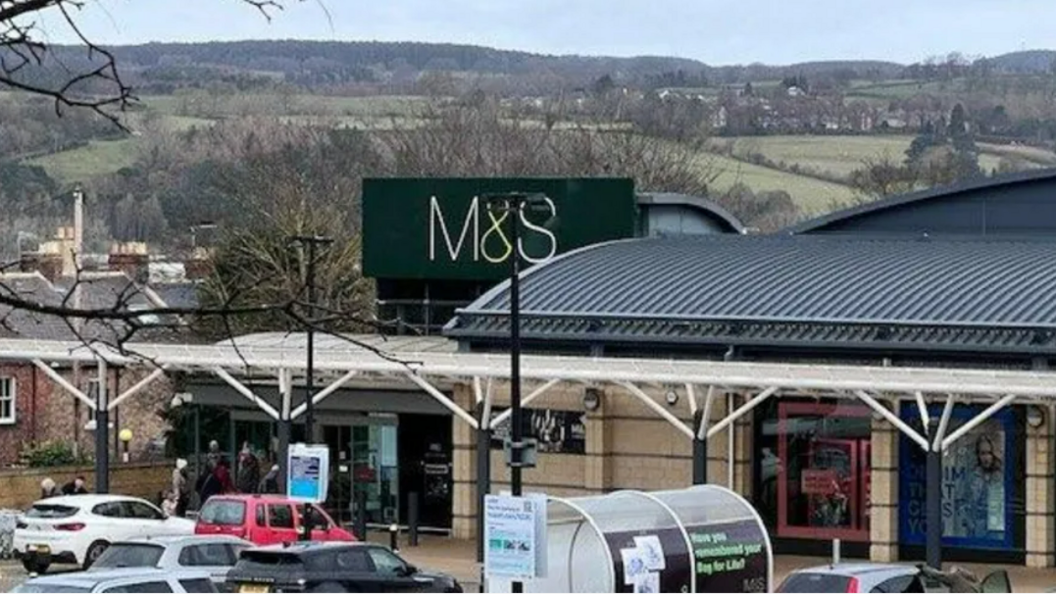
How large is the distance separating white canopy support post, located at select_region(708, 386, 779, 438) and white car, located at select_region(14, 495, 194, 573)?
7.90 metres

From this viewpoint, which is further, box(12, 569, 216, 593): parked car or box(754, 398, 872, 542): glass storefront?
box(754, 398, 872, 542): glass storefront

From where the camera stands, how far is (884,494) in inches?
1672

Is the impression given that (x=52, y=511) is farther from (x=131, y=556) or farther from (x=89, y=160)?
(x=89, y=160)

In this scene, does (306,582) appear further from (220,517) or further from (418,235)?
(418,235)

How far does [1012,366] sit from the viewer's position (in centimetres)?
4184

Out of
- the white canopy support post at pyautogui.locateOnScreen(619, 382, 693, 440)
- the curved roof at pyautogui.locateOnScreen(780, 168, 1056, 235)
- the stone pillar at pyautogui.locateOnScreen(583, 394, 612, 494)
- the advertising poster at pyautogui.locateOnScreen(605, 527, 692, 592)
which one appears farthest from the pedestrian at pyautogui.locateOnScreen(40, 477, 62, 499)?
the advertising poster at pyautogui.locateOnScreen(605, 527, 692, 592)

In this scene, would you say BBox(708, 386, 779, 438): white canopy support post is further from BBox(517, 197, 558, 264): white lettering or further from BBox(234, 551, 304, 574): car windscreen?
BBox(234, 551, 304, 574): car windscreen

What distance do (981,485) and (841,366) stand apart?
113 inches

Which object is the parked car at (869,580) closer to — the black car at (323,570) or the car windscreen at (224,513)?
the black car at (323,570)

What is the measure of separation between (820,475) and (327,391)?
314 inches

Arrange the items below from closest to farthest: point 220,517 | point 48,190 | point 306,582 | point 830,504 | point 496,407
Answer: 1. point 306,582
2. point 220,517
3. point 830,504
4. point 496,407
5. point 48,190

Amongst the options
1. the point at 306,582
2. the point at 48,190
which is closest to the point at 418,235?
the point at 306,582

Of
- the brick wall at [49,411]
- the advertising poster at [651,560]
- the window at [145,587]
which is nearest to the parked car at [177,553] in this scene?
the window at [145,587]

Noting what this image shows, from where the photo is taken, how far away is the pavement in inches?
1535
